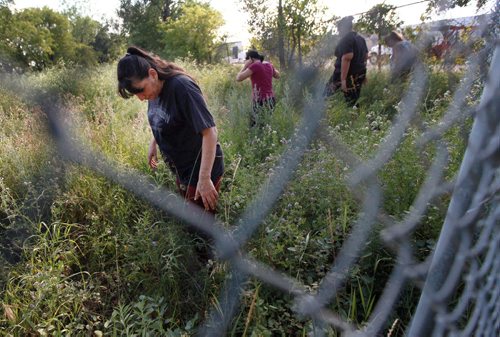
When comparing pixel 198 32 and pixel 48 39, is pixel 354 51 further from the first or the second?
pixel 48 39

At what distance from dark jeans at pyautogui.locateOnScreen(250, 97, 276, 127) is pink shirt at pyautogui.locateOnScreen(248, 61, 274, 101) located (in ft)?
0.23

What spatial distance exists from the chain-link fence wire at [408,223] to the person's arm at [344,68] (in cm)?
65

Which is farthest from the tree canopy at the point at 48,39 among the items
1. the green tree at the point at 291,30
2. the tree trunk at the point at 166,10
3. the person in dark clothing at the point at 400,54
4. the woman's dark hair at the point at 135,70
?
the woman's dark hair at the point at 135,70

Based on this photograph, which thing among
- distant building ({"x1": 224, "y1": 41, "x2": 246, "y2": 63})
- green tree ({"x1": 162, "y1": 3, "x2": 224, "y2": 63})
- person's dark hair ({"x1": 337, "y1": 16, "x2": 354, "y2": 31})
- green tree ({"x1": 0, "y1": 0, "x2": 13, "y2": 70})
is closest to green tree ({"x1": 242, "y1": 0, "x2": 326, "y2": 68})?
person's dark hair ({"x1": 337, "y1": 16, "x2": 354, "y2": 31})

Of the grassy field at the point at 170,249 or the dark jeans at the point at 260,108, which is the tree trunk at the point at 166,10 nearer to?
the dark jeans at the point at 260,108

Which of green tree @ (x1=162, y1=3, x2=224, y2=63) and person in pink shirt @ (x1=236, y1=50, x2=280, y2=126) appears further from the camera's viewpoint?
green tree @ (x1=162, y1=3, x2=224, y2=63)

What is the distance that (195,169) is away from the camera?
2.45 meters

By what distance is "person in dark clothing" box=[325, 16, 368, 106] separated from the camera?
436 centimetres

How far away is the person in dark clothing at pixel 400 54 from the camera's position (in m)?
4.01

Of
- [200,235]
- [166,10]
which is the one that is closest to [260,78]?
[200,235]

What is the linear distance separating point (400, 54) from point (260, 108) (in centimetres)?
174

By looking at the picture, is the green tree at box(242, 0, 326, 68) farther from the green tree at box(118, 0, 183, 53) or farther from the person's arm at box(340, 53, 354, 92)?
the green tree at box(118, 0, 183, 53)

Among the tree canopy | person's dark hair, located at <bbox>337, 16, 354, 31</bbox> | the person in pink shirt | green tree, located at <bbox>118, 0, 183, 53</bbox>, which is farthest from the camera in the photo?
green tree, located at <bbox>118, 0, 183, 53</bbox>

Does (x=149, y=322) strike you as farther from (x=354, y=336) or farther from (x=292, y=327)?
(x=354, y=336)
